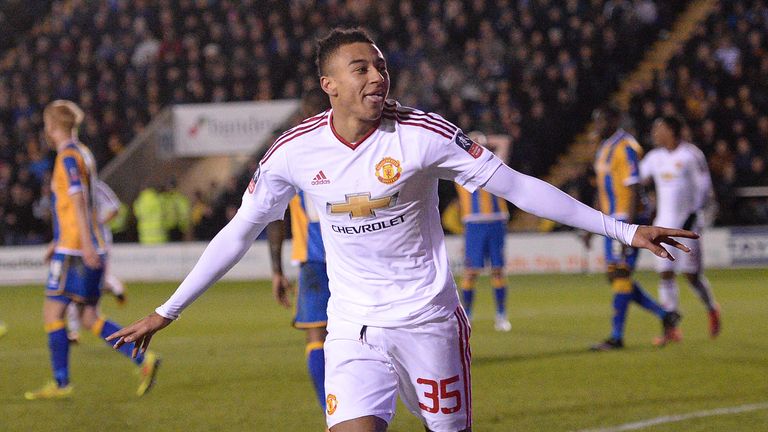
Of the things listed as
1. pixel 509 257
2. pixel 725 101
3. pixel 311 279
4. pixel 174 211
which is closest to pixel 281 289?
pixel 311 279

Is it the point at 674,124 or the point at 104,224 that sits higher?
the point at 674,124

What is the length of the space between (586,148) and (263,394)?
17.2m

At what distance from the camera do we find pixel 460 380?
4.39 m

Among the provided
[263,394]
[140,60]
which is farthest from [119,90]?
[263,394]

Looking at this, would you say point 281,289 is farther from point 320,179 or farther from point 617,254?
point 617,254

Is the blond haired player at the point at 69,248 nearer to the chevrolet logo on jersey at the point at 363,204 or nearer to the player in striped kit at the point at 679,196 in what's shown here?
the chevrolet logo on jersey at the point at 363,204

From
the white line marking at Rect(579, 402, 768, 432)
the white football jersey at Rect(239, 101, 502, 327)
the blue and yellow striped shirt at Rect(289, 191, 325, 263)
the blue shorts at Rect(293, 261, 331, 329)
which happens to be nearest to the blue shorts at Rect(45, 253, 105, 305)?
the blue and yellow striped shirt at Rect(289, 191, 325, 263)

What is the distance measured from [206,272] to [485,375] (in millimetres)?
5283

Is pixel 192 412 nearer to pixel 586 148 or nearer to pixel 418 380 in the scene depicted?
pixel 418 380

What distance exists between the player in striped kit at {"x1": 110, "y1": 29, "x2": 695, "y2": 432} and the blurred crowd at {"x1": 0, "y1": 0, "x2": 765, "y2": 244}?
17.3 meters

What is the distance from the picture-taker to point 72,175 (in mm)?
8516

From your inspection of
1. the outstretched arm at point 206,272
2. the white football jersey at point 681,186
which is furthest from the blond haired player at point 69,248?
the white football jersey at point 681,186

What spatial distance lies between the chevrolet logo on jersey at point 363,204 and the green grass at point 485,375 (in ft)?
10.1

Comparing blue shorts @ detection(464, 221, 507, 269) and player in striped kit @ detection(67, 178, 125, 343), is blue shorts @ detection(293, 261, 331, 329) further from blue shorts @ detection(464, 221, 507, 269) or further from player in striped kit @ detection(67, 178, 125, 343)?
blue shorts @ detection(464, 221, 507, 269)
